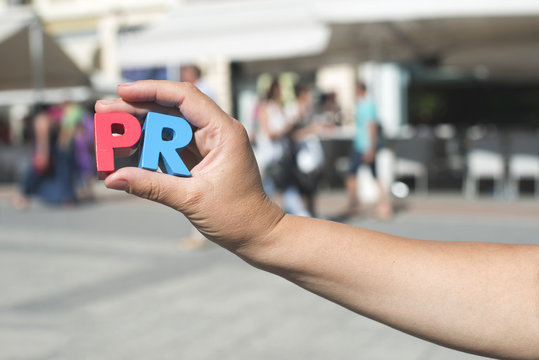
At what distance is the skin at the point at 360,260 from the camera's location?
1054mm

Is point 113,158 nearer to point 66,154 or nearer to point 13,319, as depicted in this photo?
point 13,319

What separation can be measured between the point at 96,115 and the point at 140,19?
20.7 meters

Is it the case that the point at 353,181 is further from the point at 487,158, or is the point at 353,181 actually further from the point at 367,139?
the point at 487,158

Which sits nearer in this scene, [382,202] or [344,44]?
[382,202]

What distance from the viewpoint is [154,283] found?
16.1 feet

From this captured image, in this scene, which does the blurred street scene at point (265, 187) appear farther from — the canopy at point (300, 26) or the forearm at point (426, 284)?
the forearm at point (426, 284)

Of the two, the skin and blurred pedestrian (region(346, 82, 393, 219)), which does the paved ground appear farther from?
the skin

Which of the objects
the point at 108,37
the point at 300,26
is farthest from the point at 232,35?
the point at 108,37

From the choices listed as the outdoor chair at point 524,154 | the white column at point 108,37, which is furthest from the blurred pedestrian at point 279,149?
the white column at point 108,37

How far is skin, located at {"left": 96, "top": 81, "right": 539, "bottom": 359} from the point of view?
105 cm

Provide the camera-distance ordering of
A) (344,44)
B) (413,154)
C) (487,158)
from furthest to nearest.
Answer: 1. (413,154)
2. (487,158)
3. (344,44)

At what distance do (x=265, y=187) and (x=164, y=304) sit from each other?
4.17 m

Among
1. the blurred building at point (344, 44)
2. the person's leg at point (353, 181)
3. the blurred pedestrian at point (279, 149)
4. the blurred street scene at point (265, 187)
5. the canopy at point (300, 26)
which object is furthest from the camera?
the person's leg at point (353, 181)

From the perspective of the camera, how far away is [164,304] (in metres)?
4.33
